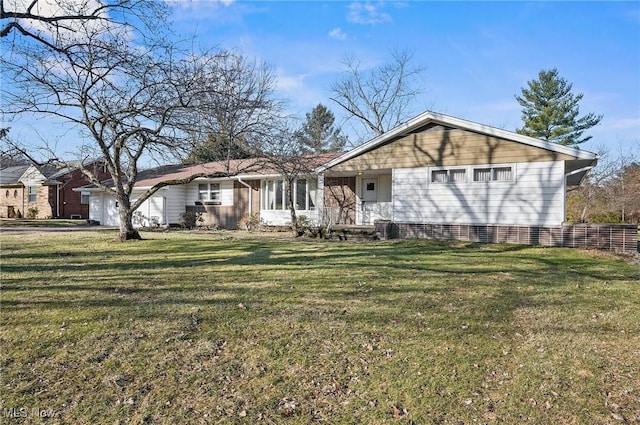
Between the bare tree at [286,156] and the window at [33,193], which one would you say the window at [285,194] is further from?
the window at [33,193]

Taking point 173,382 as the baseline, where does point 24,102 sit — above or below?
above

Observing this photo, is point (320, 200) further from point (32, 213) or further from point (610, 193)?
point (32, 213)

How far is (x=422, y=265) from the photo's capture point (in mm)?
8969

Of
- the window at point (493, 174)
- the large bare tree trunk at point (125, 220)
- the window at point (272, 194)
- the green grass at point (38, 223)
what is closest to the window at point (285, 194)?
the window at point (272, 194)

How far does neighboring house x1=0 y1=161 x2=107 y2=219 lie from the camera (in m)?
32.9

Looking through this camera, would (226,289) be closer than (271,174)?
Yes

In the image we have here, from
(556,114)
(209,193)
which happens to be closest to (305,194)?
(209,193)

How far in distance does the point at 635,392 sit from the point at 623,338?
142 centimetres

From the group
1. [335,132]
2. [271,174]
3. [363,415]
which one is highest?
[335,132]

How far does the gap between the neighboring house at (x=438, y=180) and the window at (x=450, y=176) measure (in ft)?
0.11

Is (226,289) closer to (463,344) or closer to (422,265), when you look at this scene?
(463,344)

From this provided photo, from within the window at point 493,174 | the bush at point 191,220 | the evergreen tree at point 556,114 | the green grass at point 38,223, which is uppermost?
the evergreen tree at point 556,114

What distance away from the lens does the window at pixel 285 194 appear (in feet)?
63.1

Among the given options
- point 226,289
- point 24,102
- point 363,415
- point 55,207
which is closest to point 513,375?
point 363,415
